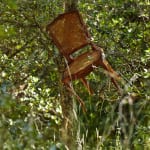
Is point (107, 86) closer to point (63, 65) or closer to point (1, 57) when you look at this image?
point (63, 65)

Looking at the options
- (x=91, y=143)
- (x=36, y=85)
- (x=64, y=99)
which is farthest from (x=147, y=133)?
(x=36, y=85)

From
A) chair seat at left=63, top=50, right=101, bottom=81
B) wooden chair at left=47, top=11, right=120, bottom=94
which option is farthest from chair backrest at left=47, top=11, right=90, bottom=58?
chair seat at left=63, top=50, right=101, bottom=81

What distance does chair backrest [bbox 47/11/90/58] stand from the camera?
3885 mm

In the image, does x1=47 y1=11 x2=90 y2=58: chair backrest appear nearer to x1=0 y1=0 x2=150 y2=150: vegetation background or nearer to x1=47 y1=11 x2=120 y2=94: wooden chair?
x1=47 y1=11 x2=120 y2=94: wooden chair

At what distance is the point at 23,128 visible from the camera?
2123 mm

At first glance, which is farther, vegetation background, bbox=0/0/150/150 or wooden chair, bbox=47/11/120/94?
vegetation background, bbox=0/0/150/150

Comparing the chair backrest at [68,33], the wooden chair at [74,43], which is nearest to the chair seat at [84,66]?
the wooden chair at [74,43]

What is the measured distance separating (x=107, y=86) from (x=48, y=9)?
0.87 m

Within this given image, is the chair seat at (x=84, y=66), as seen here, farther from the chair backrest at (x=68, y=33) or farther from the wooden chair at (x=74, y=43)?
the chair backrest at (x=68, y=33)

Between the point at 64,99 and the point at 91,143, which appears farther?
the point at 64,99

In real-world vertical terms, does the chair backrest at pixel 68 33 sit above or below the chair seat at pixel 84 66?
above

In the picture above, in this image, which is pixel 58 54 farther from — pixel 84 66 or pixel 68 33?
pixel 84 66

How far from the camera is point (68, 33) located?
402 centimetres

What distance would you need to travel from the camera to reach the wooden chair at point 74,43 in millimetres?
3719
